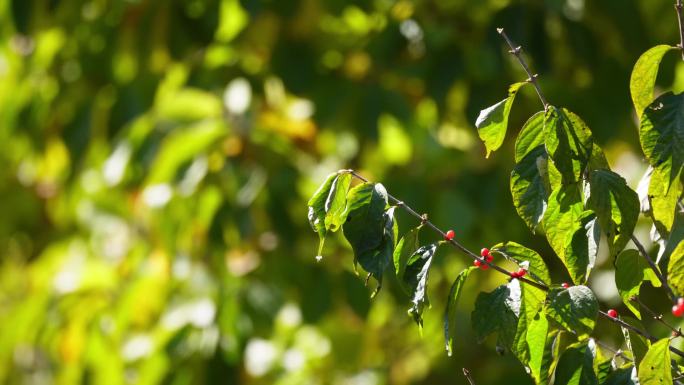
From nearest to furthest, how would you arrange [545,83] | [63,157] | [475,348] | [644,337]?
[644,337]
[545,83]
[475,348]
[63,157]

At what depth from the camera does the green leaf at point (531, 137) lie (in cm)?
84

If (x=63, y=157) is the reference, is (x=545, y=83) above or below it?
below

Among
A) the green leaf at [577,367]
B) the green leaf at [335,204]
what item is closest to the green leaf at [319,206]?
the green leaf at [335,204]

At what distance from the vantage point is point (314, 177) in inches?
93.0

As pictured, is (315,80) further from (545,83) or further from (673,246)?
(673,246)

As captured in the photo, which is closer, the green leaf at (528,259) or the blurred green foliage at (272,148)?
the green leaf at (528,259)

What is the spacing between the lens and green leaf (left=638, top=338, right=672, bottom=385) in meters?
0.78

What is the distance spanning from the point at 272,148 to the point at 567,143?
60.2 inches

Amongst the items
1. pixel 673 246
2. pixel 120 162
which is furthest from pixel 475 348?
pixel 673 246

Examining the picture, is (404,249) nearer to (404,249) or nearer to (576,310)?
(404,249)

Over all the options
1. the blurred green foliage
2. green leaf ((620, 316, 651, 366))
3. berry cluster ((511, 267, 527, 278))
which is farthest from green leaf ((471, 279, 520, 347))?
the blurred green foliage

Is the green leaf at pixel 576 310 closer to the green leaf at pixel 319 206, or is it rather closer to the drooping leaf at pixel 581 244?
the drooping leaf at pixel 581 244

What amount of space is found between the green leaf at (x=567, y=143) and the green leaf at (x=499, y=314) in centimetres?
10

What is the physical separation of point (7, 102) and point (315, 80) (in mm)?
860
